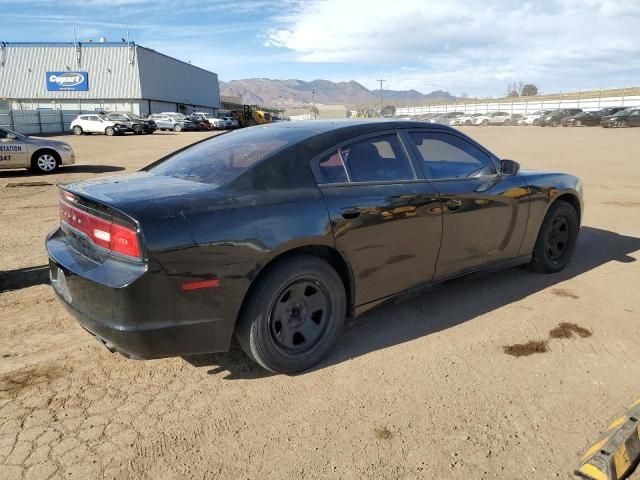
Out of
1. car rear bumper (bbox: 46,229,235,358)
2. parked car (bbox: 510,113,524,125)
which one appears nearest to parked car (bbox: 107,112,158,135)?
car rear bumper (bbox: 46,229,235,358)

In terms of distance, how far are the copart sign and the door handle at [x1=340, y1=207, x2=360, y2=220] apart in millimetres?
59133

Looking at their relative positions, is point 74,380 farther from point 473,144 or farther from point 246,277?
point 473,144

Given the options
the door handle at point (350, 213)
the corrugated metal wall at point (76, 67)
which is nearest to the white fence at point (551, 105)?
the corrugated metal wall at point (76, 67)

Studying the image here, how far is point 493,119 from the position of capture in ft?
182

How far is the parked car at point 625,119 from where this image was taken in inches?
1423

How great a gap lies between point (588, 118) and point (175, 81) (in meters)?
47.6

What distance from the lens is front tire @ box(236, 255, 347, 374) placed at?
2.86m

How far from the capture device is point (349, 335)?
3.63 m

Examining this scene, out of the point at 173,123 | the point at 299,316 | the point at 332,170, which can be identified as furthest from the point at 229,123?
the point at 299,316

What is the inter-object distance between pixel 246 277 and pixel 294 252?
1.24ft

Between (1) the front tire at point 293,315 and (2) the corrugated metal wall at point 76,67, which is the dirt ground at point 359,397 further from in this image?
(2) the corrugated metal wall at point 76,67

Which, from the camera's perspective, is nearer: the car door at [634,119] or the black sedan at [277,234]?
the black sedan at [277,234]

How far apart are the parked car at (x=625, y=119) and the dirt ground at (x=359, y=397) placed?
38584 mm

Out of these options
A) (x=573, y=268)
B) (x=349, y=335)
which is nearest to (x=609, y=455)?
(x=349, y=335)
